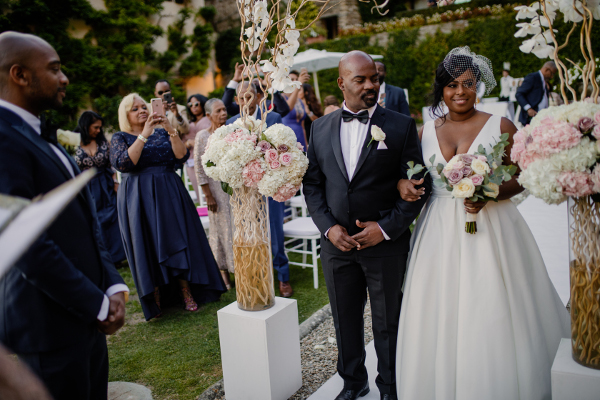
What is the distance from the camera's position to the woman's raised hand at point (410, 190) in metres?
2.41

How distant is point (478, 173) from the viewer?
2178mm

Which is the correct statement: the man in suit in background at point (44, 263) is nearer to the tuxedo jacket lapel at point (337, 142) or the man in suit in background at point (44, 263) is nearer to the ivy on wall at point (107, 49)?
the tuxedo jacket lapel at point (337, 142)

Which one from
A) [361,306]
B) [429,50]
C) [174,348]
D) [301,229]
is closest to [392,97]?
[301,229]

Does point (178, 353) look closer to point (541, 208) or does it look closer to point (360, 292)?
point (360, 292)

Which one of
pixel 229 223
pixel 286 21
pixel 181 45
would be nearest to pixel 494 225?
pixel 286 21

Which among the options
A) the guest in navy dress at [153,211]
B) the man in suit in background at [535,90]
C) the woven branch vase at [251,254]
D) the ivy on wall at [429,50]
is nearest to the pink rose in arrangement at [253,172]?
the woven branch vase at [251,254]

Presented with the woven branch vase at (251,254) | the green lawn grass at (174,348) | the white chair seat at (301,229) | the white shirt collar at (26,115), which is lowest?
the green lawn grass at (174,348)

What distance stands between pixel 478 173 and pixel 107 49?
20.2m

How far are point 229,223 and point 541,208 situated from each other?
4677mm

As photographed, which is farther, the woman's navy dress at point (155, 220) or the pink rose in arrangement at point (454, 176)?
the woman's navy dress at point (155, 220)

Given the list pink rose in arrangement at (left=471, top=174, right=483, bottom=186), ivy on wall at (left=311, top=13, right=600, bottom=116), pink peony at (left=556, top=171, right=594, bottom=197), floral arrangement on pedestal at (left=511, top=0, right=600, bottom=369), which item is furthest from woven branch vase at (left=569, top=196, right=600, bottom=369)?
ivy on wall at (left=311, top=13, right=600, bottom=116)

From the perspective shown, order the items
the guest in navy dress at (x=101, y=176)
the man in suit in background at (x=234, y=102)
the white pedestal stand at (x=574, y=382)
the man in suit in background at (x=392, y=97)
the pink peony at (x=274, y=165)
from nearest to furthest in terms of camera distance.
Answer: the white pedestal stand at (x=574, y=382), the pink peony at (x=274, y=165), the man in suit in background at (x=234, y=102), the man in suit in background at (x=392, y=97), the guest in navy dress at (x=101, y=176)

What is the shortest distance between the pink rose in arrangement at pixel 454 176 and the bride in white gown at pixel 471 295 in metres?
0.15

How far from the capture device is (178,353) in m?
3.71
